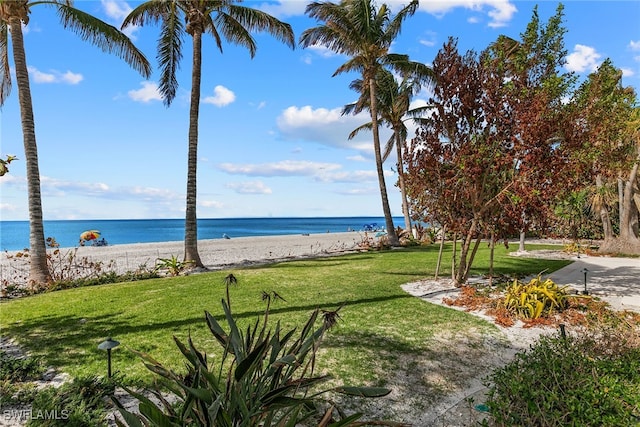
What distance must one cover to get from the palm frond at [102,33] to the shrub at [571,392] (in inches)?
493

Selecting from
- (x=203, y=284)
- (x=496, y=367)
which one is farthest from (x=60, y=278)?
(x=496, y=367)

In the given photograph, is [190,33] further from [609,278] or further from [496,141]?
[609,278]

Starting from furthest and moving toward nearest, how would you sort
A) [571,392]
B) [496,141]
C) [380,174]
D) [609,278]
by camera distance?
[380,174] < [609,278] < [496,141] < [571,392]

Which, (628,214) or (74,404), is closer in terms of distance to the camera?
(74,404)

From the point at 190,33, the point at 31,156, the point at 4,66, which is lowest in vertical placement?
the point at 31,156

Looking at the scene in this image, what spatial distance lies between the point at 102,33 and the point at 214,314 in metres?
9.22

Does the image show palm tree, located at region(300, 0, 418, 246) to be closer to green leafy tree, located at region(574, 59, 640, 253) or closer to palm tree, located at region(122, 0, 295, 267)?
palm tree, located at region(122, 0, 295, 267)

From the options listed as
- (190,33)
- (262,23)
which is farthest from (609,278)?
(190,33)

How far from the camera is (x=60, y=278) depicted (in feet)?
34.2

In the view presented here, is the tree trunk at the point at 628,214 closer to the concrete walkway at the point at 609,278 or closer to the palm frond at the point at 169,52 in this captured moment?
the concrete walkway at the point at 609,278

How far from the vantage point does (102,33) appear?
1026cm

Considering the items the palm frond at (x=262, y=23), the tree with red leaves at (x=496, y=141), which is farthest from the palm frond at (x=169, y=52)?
the tree with red leaves at (x=496, y=141)

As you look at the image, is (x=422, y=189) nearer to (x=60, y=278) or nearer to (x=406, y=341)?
(x=406, y=341)

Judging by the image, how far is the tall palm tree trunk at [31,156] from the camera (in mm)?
9539
